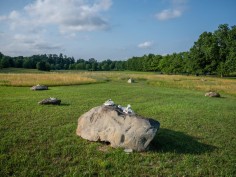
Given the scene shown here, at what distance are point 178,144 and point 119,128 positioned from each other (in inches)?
122

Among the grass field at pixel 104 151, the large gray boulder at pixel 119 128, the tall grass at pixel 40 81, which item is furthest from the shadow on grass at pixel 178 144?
the tall grass at pixel 40 81

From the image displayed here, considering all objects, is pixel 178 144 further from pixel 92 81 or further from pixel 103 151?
pixel 92 81

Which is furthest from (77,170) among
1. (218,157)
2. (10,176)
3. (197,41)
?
(197,41)

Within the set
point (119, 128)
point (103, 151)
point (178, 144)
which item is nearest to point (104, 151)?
point (103, 151)

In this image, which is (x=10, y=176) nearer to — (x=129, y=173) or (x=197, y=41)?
(x=129, y=173)

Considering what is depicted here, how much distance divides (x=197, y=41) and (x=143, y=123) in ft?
266

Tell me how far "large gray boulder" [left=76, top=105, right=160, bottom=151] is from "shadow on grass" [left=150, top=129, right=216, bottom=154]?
93 centimetres

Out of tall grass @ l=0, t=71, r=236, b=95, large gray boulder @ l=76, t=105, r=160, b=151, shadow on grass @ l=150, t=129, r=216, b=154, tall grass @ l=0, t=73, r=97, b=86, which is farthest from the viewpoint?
tall grass @ l=0, t=71, r=236, b=95

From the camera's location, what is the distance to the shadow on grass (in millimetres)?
10325

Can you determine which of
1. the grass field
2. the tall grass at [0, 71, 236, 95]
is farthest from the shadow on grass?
the tall grass at [0, 71, 236, 95]

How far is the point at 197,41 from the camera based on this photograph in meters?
83.9

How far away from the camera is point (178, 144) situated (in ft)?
36.1

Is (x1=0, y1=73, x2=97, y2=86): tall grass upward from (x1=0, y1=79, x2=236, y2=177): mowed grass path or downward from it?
upward

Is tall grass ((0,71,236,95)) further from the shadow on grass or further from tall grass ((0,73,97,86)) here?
the shadow on grass
